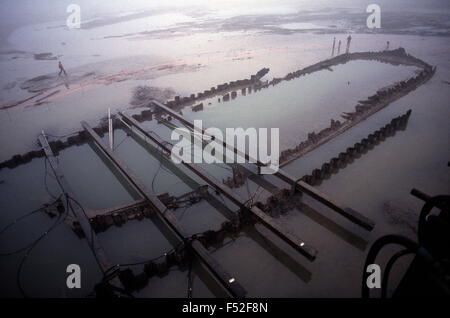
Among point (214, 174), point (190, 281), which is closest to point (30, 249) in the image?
point (190, 281)

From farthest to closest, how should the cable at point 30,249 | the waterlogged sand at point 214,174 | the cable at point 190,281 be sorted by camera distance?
the waterlogged sand at point 214,174 < the cable at point 30,249 < the cable at point 190,281

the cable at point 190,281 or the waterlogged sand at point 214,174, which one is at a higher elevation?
the waterlogged sand at point 214,174

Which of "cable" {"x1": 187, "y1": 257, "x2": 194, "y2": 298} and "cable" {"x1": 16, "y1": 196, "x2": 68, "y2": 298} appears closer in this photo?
"cable" {"x1": 187, "y1": 257, "x2": 194, "y2": 298}

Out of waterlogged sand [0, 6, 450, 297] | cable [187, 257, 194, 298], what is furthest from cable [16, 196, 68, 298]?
cable [187, 257, 194, 298]

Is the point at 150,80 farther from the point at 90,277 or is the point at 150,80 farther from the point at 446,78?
the point at 446,78

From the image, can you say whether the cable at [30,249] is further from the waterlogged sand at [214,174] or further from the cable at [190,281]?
the cable at [190,281]

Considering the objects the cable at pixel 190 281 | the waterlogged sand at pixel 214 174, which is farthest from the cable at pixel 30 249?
the cable at pixel 190 281

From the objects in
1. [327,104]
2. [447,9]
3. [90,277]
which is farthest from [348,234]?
[447,9]

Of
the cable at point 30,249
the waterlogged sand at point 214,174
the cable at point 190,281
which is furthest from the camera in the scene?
the waterlogged sand at point 214,174

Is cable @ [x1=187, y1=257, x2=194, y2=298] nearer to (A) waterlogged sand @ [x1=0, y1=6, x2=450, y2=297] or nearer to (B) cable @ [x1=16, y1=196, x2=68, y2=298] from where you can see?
(A) waterlogged sand @ [x1=0, y1=6, x2=450, y2=297]

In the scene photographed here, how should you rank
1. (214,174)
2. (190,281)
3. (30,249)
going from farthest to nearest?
(214,174)
(30,249)
(190,281)

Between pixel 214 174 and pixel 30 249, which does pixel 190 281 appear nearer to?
pixel 214 174

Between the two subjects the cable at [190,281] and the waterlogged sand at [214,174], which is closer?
the cable at [190,281]
